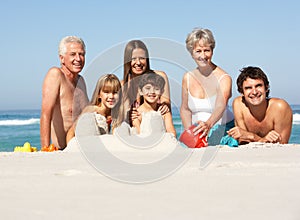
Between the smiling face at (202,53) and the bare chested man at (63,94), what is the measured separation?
1528 mm

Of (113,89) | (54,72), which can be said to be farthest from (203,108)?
(54,72)

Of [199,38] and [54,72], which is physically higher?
[199,38]

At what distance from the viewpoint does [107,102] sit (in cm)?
538

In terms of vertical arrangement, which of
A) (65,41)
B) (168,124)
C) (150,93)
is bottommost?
(168,124)

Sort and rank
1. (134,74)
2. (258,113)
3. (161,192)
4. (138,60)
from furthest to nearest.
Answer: (134,74), (138,60), (258,113), (161,192)

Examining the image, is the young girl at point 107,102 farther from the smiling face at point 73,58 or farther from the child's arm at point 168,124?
the child's arm at point 168,124

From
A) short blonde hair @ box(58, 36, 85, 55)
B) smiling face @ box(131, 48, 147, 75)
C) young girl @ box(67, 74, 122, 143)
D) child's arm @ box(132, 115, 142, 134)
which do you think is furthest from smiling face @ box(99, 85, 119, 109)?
short blonde hair @ box(58, 36, 85, 55)

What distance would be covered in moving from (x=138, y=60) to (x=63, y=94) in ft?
3.54

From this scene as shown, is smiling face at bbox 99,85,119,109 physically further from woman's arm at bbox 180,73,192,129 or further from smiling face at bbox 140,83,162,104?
woman's arm at bbox 180,73,192,129

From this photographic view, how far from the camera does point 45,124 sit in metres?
5.36

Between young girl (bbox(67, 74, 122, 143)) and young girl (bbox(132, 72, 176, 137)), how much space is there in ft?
0.95

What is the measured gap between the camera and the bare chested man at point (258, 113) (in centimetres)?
520

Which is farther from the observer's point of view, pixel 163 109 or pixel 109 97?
pixel 163 109

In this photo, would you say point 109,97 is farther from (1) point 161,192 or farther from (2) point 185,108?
(1) point 161,192
